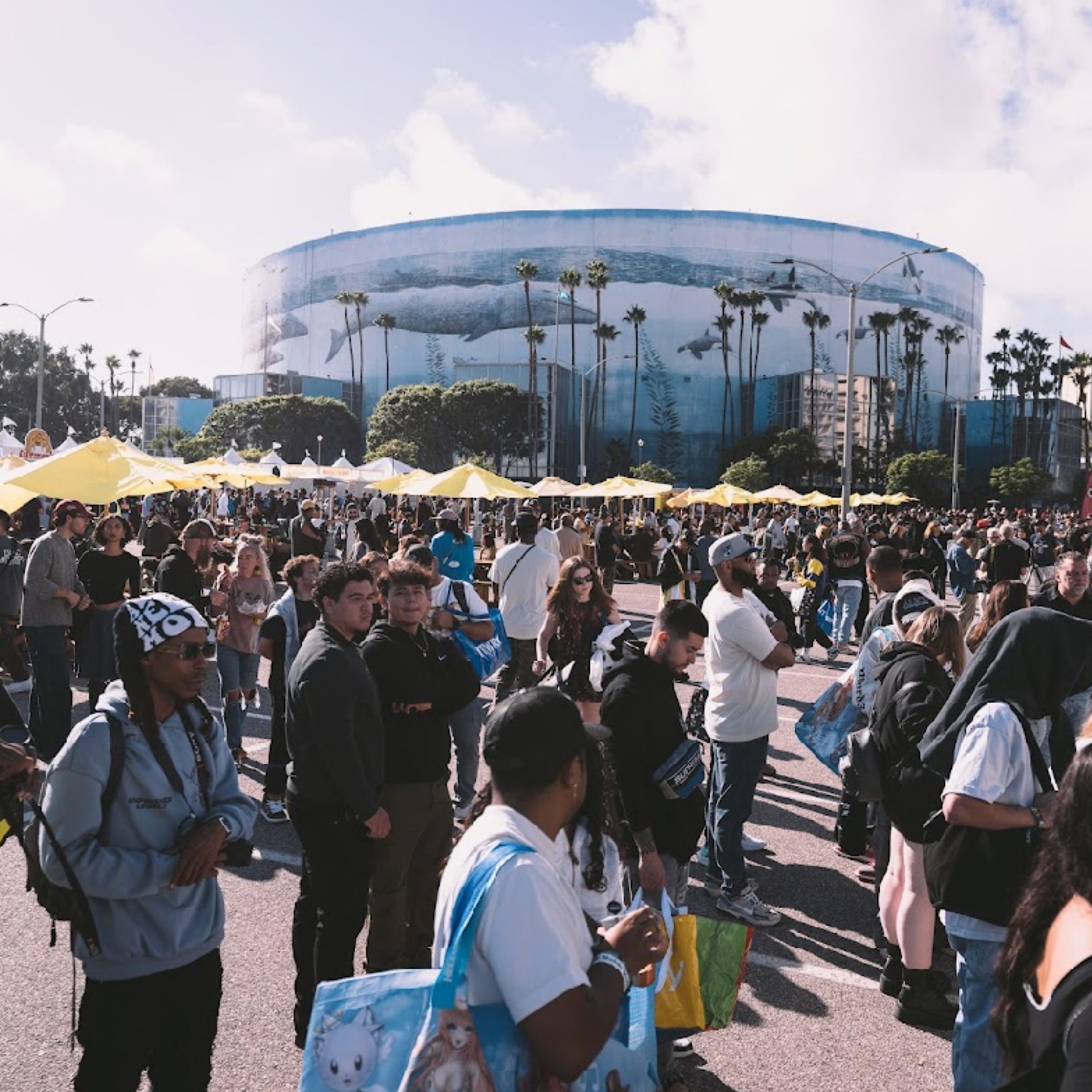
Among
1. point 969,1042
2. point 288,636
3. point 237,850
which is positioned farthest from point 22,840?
point 288,636

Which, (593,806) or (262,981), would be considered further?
(262,981)

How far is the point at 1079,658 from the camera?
3.14 m

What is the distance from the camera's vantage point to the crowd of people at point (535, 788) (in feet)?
6.07

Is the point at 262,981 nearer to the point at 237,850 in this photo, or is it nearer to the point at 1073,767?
the point at 237,850

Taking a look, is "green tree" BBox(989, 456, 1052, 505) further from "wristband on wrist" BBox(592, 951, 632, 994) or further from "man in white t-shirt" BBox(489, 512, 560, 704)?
"wristband on wrist" BBox(592, 951, 632, 994)

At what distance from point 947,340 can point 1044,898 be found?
110 metres

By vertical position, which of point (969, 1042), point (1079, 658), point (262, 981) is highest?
point (1079, 658)

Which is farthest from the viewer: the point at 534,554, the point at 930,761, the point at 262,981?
the point at 534,554

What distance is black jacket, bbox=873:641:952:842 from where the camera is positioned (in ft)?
13.2

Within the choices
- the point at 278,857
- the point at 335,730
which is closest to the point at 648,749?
the point at 335,730

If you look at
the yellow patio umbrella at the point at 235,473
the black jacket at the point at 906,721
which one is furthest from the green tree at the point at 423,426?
the black jacket at the point at 906,721

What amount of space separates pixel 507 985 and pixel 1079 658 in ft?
7.55

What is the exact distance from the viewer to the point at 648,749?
12.8 feet

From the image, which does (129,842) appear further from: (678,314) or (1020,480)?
(678,314)
